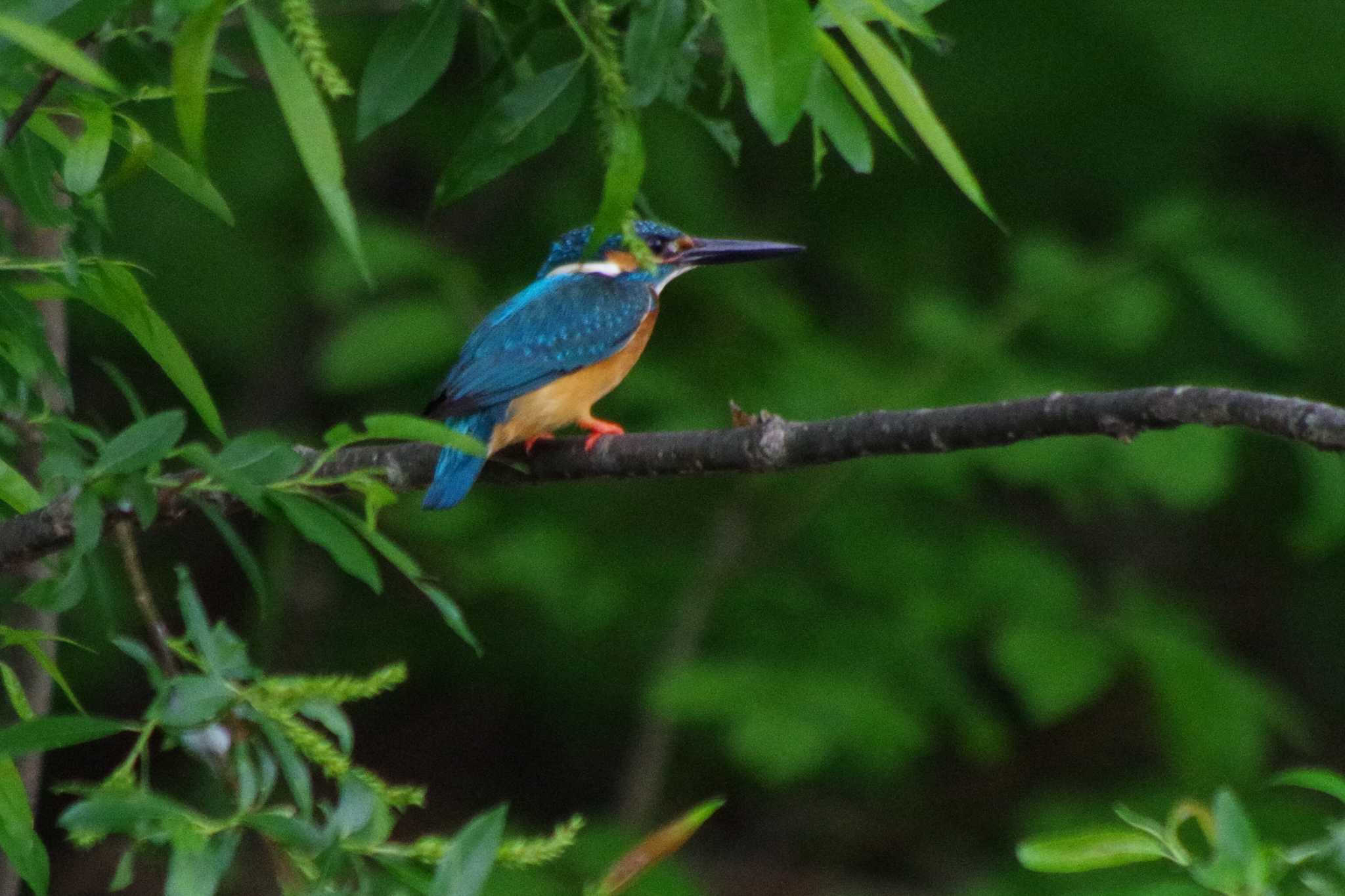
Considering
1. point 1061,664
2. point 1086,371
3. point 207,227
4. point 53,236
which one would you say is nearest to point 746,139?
point 1086,371

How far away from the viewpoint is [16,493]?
148 centimetres

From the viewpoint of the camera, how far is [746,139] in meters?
4.49

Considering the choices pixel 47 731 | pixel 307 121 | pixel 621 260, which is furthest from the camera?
pixel 621 260

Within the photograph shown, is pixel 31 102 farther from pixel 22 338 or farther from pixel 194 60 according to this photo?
pixel 22 338

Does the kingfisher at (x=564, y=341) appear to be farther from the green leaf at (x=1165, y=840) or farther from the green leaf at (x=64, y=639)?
the green leaf at (x=1165, y=840)

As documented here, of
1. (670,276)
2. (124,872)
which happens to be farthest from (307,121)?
(670,276)

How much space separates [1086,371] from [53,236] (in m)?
2.55

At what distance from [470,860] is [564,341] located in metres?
1.60

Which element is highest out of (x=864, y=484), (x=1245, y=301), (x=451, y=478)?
(x=451, y=478)

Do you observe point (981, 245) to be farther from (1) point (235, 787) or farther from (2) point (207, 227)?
(1) point (235, 787)

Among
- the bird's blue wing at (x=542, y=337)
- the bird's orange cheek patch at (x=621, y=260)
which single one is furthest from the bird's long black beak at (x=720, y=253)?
the bird's orange cheek patch at (x=621, y=260)

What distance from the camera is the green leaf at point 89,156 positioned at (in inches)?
46.7

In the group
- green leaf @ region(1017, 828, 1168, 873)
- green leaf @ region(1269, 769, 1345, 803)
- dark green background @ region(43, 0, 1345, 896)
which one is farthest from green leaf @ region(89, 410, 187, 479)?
dark green background @ region(43, 0, 1345, 896)

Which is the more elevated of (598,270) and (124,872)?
(124,872)
